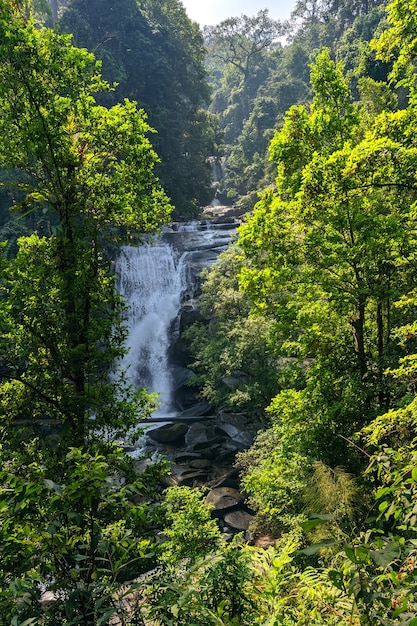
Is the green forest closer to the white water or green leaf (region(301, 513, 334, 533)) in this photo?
green leaf (region(301, 513, 334, 533))

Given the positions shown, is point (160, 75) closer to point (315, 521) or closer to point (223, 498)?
point (223, 498)

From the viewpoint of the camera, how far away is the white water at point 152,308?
927 inches

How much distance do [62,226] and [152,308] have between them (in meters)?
18.7

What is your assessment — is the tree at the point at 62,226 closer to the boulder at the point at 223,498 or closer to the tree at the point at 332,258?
the tree at the point at 332,258

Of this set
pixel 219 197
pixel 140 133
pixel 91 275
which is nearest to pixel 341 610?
pixel 91 275

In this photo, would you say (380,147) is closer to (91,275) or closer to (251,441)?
(91,275)

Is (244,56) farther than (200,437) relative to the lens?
Yes

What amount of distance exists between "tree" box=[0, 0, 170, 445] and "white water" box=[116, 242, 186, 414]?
16438 mm

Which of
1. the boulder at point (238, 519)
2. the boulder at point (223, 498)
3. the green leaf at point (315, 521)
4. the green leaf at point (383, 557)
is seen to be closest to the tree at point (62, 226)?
the green leaf at point (315, 521)

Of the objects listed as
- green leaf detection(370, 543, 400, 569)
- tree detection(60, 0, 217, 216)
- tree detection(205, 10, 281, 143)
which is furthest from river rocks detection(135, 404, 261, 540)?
tree detection(205, 10, 281, 143)

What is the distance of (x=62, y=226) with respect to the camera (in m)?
6.45

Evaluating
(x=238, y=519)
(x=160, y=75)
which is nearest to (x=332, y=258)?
(x=238, y=519)

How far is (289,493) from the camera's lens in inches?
363

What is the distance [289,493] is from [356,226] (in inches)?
237
